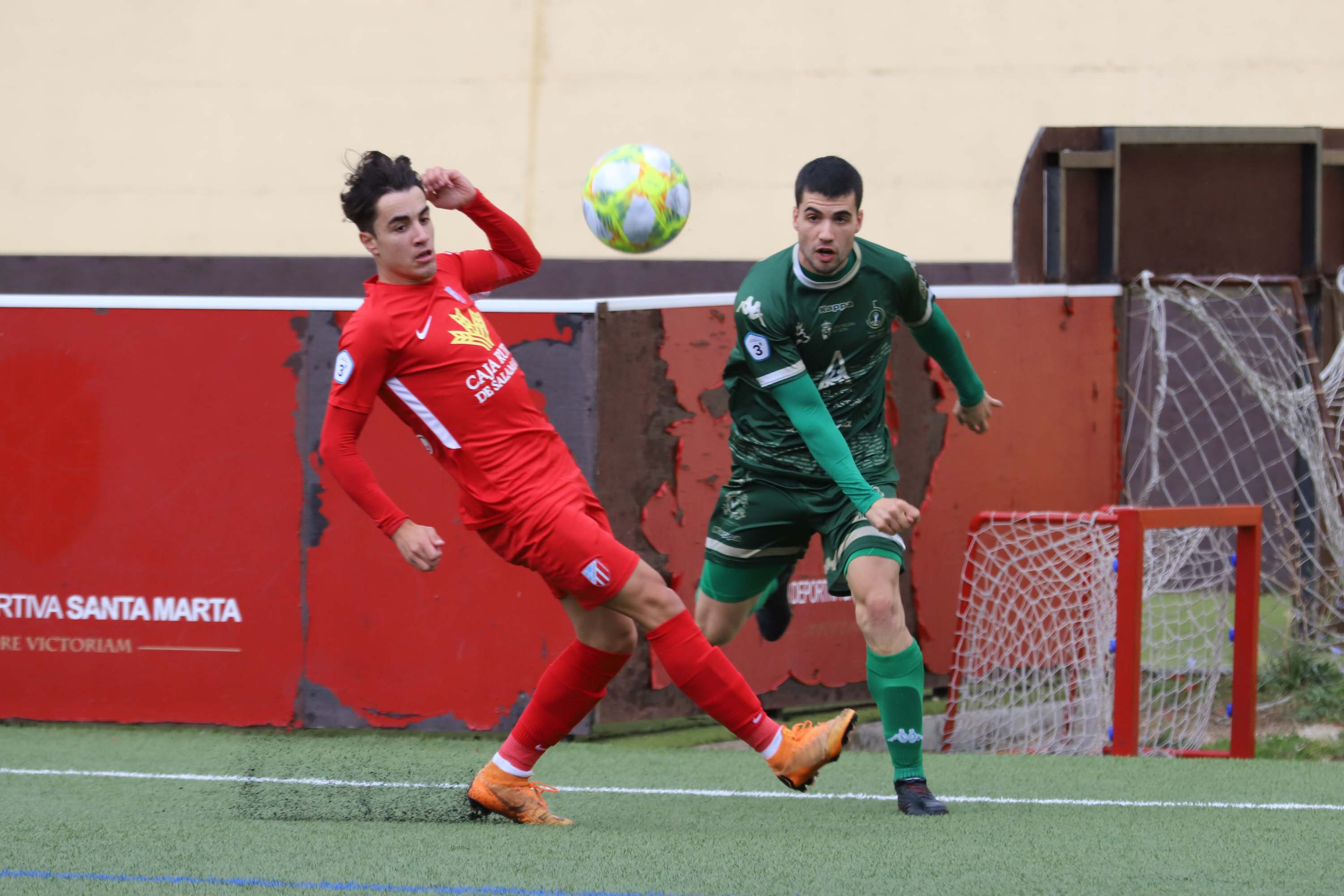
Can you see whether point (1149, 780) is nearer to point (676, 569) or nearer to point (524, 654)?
point (676, 569)

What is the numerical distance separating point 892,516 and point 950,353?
0.97 meters

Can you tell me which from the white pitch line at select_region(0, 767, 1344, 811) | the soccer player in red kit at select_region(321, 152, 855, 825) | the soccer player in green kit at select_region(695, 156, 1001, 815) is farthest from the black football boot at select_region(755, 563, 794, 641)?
the soccer player in red kit at select_region(321, 152, 855, 825)

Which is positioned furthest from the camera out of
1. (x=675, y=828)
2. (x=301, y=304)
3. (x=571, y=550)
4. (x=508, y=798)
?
(x=301, y=304)

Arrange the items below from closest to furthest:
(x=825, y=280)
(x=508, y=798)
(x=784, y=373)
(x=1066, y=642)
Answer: (x=508, y=798) → (x=784, y=373) → (x=825, y=280) → (x=1066, y=642)

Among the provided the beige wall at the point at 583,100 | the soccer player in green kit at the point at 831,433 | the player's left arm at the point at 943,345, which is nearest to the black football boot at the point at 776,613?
the soccer player in green kit at the point at 831,433

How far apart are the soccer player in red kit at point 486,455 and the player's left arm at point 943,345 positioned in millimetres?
1261

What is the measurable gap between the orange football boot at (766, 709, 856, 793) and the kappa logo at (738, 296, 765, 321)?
123cm

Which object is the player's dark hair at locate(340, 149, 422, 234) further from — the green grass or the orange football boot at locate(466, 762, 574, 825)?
the green grass

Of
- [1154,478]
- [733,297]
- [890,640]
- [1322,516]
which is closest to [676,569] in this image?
[733,297]

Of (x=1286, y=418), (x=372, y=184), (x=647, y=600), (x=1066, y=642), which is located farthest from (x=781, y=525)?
(x=1286, y=418)

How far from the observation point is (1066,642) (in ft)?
21.4

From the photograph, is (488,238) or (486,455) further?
(488,238)

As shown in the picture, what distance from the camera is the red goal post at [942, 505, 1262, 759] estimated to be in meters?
5.62

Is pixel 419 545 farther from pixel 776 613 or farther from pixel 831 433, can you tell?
pixel 776 613
